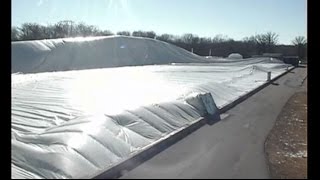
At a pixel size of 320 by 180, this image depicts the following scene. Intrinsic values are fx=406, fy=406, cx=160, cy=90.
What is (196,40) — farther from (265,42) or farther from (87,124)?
(87,124)

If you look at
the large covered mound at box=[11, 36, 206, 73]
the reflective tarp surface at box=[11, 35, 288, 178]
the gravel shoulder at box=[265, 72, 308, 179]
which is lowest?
the gravel shoulder at box=[265, 72, 308, 179]

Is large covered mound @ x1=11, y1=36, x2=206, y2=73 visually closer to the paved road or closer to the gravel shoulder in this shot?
the paved road

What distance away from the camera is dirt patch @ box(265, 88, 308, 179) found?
252 inches

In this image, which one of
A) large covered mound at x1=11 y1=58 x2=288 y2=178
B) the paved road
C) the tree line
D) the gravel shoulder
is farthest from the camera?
the tree line

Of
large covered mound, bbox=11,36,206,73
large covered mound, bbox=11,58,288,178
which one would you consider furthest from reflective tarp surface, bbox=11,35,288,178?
large covered mound, bbox=11,36,206,73

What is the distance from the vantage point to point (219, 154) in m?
7.18

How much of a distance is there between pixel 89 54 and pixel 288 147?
29204mm

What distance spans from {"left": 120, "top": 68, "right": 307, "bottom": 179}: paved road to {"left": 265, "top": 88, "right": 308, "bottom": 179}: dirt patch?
0.59 feet

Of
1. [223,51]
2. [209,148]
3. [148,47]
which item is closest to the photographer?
[209,148]

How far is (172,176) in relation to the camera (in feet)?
17.6

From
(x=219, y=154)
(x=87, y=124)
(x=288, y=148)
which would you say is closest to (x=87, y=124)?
(x=87, y=124)
